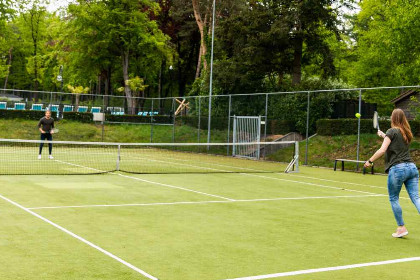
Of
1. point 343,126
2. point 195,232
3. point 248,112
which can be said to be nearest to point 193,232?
point 195,232

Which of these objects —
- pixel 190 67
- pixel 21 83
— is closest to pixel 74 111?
pixel 190 67

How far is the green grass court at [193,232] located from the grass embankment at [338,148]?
912cm

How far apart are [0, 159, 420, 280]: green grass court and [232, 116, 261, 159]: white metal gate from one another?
12974mm

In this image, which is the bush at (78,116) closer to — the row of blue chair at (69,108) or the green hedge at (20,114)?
the row of blue chair at (69,108)

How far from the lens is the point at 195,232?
8195 millimetres

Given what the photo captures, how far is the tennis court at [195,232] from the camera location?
19.9 feet

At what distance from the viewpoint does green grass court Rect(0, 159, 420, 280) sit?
607 centimetres

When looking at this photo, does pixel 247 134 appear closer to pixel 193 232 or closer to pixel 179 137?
pixel 179 137

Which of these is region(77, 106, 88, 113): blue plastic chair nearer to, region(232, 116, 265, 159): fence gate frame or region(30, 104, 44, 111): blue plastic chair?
region(30, 104, 44, 111): blue plastic chair

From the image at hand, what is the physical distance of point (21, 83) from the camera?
243ft

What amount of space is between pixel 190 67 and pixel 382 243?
56.9 m

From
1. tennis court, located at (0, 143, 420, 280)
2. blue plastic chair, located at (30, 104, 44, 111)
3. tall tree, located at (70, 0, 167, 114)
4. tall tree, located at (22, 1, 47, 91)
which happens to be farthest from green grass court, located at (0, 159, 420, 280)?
tall tree, located at (22, 1, 47, 91)

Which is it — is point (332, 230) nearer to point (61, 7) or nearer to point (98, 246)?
point (98, 246)

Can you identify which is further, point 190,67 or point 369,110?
point 190,67
